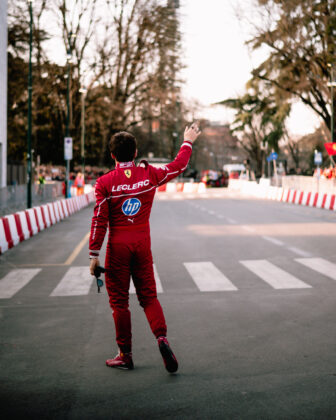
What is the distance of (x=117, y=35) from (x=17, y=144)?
2410 cm

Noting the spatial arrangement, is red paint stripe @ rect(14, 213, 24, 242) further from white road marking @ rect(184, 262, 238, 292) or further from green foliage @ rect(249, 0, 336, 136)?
green foliage @ rect(249, 0, 336, 136)

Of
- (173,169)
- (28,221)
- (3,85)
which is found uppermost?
(3,85)

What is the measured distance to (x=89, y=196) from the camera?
3894 centimetres

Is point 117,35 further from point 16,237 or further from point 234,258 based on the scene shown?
point 234,258

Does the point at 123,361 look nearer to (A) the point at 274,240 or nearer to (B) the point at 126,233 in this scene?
(B) the point at 126,233

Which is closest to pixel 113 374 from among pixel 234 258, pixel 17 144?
pixel 234 258

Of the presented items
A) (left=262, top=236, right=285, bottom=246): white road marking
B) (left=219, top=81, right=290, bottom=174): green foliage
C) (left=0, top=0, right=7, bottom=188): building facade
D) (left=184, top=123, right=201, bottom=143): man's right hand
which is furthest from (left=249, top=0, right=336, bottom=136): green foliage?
(left=184, top=123, right=201, bottom=143): man's right hand

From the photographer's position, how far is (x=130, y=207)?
17.3 feet

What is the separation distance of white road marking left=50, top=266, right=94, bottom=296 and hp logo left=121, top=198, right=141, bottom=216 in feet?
13.4

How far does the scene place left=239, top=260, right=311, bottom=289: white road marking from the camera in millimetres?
9625

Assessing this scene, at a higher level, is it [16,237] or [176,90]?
[176,90]

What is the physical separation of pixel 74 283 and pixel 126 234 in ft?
16.4

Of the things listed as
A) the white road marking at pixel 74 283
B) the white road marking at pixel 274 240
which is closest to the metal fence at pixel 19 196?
the white road marking at pixel 274 240

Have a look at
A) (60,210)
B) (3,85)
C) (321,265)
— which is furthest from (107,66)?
(321,265)
